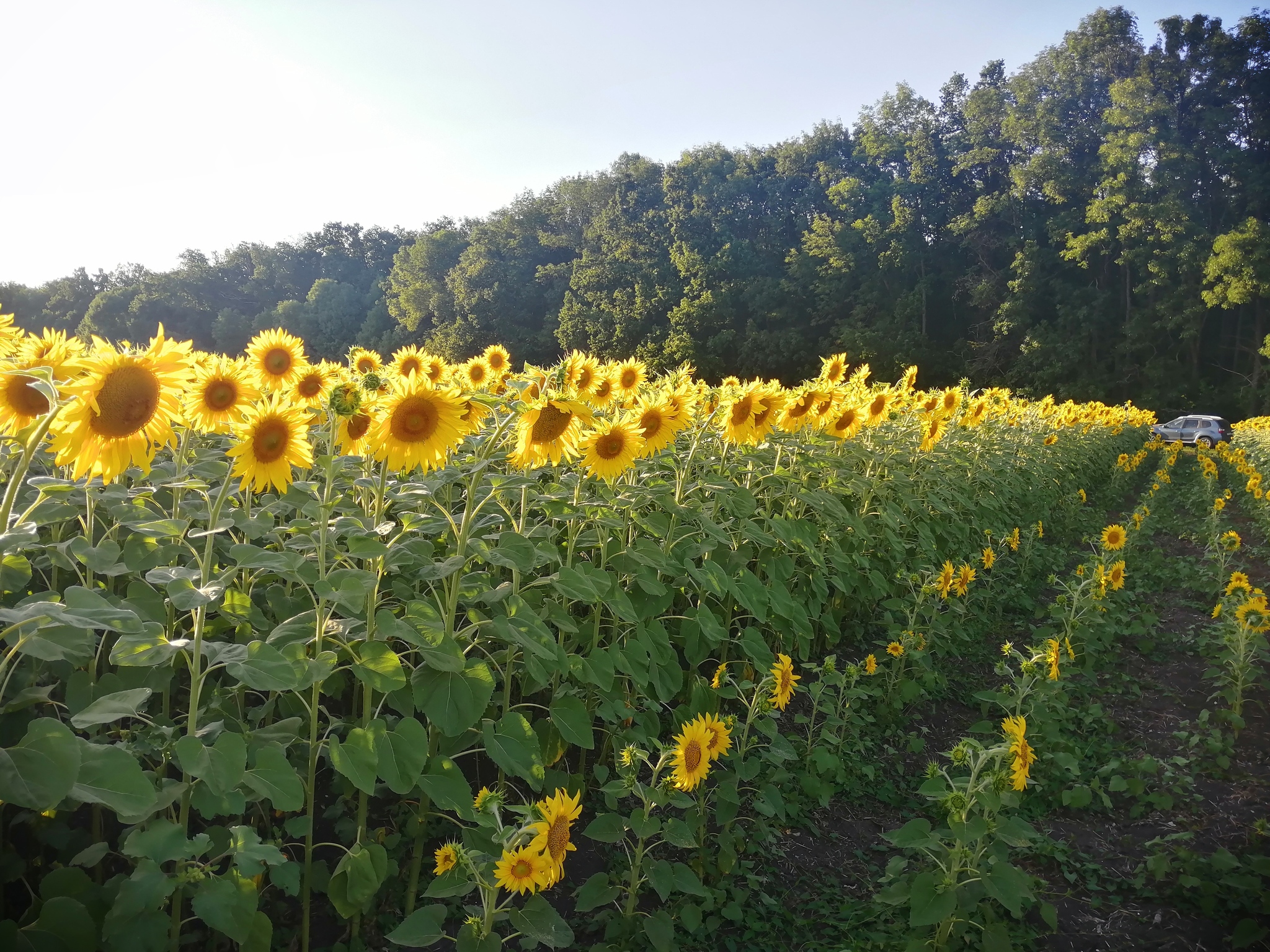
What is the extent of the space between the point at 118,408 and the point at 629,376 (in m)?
3.19

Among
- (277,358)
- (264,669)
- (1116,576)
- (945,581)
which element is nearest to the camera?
(264,669)

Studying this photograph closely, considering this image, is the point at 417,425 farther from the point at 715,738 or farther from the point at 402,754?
the point at 715,738

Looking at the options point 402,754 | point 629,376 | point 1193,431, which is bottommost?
point 1193,431

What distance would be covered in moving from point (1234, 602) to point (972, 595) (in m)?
1.44

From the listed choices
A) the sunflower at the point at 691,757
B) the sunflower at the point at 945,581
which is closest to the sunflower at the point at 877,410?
the sunflower at the point at 945,581

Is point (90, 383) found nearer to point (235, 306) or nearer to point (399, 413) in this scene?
point (399, 413)

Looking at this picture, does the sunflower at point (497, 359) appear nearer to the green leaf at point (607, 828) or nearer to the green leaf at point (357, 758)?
the green leaf at point (607, 828)

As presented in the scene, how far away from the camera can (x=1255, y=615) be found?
3967 millimetres

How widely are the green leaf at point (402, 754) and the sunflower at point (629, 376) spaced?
2671mm

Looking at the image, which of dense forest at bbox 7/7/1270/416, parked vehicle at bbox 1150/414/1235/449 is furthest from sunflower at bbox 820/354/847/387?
dense forest at bbox 7/7/1270/416

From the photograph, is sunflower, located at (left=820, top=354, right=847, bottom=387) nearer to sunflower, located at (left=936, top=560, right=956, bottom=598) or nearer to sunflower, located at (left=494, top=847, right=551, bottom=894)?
sunflower, located at (left=936, top=560, right=956, bottom=598)

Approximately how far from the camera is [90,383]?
4.99ft

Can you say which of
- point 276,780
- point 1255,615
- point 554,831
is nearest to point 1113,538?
point 1255,615

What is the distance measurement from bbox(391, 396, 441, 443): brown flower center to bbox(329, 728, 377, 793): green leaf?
78 cm
